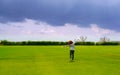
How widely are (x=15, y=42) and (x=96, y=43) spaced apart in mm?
31224

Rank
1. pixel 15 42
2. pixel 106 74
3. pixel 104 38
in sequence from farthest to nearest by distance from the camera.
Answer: pixel 104 38 → pixel 15 42 → pixel 106 74

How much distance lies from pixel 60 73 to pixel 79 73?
1166 mm

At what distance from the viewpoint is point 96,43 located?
12606 centimetres

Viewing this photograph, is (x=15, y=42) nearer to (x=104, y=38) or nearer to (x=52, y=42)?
(x=52, y=42)

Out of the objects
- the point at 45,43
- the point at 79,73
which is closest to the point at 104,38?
the point at 45,43

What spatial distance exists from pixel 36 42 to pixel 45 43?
362cm

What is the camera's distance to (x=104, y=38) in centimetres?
16662

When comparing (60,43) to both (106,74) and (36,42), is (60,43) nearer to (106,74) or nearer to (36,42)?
(36,42)

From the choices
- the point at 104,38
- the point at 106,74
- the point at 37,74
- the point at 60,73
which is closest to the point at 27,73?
the point at 37,74

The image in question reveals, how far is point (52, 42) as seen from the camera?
123 meters

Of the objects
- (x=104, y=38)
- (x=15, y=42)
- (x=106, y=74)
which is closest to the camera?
(x=106, y=74)

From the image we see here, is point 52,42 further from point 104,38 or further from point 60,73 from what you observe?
point 60,73

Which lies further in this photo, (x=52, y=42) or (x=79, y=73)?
(x=52, y=42)

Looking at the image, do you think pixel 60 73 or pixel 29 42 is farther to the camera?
pixel 29 42
